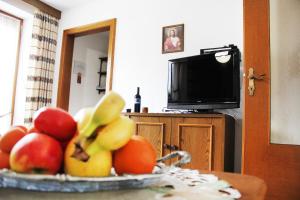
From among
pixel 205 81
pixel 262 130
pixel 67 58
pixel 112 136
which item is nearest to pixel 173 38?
pixel 205 81

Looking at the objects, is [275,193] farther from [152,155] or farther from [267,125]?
[152,155]

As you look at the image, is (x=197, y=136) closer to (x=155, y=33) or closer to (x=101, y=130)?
(x=155, y=33)

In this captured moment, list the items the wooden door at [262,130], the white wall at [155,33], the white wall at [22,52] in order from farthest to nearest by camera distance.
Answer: the white wall at [22,52]
the white wall at [155,33]
the wooden door at [262,130]

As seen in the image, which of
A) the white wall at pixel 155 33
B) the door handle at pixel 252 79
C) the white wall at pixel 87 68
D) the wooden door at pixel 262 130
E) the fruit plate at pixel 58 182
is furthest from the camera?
the white wall at pixel 87 68

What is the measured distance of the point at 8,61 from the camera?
135 inches

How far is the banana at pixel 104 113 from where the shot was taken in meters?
0.39

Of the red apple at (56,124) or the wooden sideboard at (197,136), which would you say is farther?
the wooden sideboard at (197,136)

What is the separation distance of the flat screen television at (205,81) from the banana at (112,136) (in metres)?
1.72

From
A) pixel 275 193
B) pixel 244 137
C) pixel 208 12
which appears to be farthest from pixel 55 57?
pixel 275 193

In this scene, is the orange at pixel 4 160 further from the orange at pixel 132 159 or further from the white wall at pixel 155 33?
the white wall at pixel 155 33

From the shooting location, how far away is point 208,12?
2457 mm

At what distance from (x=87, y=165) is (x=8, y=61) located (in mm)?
3621

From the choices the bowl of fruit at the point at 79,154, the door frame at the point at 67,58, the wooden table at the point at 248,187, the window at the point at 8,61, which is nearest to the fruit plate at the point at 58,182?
the bowl of fruit at the point at 79,154

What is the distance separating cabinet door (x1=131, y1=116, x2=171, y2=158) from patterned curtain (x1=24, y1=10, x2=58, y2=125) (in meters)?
1.87
